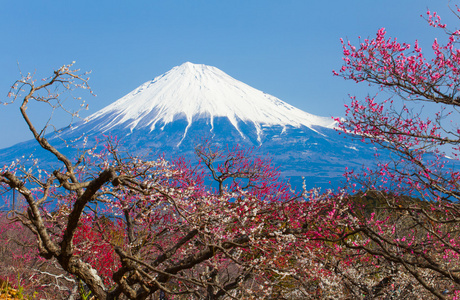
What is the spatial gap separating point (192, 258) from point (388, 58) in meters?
5.16

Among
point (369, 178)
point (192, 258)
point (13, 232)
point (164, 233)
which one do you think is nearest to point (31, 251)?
point (13, 232)

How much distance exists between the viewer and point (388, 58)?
712cm

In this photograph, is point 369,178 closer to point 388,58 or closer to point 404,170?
point 404,170

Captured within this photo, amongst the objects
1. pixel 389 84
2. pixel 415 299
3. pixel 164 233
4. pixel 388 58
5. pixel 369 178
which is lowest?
pixel 164 233

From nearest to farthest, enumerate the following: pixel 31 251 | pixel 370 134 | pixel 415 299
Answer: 1. pixel 370 134
2. pixel 415 299
3. pixel 31 251

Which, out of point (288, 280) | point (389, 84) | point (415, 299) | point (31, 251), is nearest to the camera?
point (389, 84)

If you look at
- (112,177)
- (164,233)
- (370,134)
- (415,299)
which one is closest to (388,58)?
(370,134)

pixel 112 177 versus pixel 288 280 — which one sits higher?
pixel 288 280

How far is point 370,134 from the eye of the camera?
7.40 meters

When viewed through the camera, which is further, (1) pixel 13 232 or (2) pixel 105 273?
(1) pixel 13 232

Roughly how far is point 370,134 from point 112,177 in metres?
5.26

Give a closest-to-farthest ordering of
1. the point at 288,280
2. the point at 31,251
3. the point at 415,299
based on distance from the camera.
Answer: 1. the point at 415,299
2. the point at 288,280
3. the point at 31,251

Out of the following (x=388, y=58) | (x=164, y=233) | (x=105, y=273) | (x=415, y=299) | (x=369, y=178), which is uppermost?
(x=388, y=58)

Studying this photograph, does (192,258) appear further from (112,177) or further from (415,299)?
(415,299)
